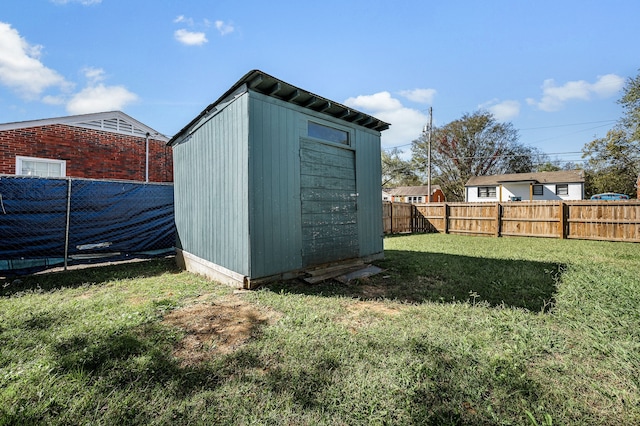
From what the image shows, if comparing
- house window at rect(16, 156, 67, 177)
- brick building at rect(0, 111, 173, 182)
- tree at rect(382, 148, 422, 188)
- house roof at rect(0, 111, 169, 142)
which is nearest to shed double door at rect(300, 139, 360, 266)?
brick building at rect(0, 111, 173, 182)

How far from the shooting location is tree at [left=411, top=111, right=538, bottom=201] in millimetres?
29594

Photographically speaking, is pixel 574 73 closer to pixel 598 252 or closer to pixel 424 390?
pixel 598 252

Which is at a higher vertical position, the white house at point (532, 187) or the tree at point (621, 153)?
the tree at point (621, 153)

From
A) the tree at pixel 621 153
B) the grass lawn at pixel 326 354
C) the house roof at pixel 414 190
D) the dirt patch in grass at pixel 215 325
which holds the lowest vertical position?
the dirt patch in grass at pixel 215 325

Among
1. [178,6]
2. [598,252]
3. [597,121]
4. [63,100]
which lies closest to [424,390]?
[178,6]

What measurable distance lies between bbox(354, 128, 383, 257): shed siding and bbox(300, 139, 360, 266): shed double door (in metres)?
0.19

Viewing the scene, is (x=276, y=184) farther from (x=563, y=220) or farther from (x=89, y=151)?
(x=563, y=220)

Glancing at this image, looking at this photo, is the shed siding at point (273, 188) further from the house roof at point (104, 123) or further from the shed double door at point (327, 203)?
the house roof at point (104, 123)

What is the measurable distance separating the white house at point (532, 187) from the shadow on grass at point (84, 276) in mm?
28292

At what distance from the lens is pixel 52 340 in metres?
2.37

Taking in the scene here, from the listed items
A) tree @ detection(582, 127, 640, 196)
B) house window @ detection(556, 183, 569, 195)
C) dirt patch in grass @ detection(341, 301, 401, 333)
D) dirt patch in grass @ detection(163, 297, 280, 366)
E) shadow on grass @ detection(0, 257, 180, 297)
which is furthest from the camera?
house window @ detection(556, 183, 569, 195)

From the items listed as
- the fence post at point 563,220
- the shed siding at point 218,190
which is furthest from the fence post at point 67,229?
the fence post at point 563,220

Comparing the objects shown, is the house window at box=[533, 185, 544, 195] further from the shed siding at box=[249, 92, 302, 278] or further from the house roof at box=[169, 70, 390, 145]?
the shed siding at box=[249, 92, 302, 278]

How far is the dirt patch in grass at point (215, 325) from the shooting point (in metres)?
2.21
